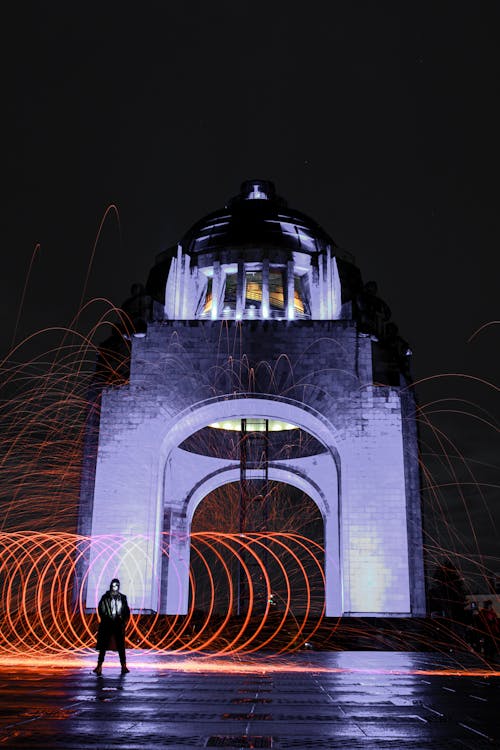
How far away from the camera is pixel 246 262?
1030 inches

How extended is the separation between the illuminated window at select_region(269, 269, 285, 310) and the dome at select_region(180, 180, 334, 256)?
1375mm

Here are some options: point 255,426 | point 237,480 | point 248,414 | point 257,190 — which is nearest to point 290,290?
point 248,414

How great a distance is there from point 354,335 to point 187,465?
11.2m

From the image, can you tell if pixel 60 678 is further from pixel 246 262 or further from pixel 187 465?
pixel 187 465

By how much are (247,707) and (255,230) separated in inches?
920

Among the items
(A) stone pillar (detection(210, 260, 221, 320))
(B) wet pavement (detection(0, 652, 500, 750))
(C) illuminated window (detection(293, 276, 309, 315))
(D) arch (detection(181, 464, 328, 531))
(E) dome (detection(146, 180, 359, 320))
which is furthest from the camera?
(D) arch (detection(181, 464, 328, 531))

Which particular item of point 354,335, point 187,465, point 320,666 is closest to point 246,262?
point 354,335

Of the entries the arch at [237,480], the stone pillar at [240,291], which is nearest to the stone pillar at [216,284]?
the stone pillar at [240,291]

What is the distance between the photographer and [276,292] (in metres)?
28.6

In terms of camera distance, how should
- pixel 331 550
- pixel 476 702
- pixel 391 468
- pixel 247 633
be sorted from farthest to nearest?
pixel 331 550 < pixel 391 468 < pixel 247 633 < pixel 476 702

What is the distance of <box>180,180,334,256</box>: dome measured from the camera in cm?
2752

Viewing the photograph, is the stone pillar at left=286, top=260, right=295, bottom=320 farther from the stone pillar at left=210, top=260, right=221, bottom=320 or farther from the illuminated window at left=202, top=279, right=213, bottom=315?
the illuminated window at left=202, top=279, right=213, bottom=315

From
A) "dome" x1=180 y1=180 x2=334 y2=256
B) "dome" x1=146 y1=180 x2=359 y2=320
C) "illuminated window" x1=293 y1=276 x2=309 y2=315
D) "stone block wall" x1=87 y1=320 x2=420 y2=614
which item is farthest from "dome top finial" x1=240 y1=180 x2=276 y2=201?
"stone block wall" x1=87 y1=320 x2=420 y2=614

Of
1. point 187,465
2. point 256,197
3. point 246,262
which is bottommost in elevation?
point 187,465
